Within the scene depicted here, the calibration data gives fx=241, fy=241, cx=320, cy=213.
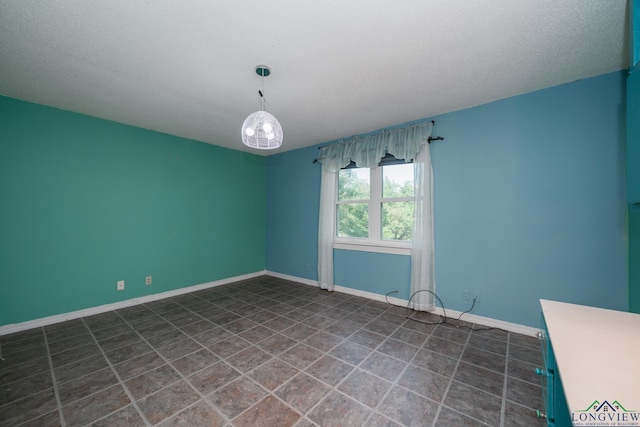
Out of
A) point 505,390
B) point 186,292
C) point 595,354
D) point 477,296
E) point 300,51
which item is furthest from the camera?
point 186,292

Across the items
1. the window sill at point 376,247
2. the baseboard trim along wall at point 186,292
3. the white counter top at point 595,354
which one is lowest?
the baseboard trim along wall at point 186,292

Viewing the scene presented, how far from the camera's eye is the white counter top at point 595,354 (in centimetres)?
70

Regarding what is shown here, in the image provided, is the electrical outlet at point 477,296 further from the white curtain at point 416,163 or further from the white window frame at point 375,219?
the white window frame at point 375,219

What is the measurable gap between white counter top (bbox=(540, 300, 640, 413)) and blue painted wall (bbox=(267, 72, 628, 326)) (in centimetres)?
119

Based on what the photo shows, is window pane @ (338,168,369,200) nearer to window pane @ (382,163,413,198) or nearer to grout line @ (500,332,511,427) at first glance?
window pane @ (382,163,413,198)

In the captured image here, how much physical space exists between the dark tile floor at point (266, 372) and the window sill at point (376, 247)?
2.55 ft

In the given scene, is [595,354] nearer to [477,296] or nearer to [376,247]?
[477,296]

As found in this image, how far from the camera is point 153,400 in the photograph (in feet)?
5.13

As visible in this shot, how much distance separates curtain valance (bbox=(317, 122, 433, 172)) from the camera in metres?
2.98

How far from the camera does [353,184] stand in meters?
3.79

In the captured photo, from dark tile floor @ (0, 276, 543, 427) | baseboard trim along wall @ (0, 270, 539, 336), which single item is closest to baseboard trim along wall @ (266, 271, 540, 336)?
baseboard trim along wall @ (0, 270, 539, 336)

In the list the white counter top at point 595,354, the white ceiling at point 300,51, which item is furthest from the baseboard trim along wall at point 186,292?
the white ceiling at point 300,51

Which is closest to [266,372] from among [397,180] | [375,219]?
[375,219]

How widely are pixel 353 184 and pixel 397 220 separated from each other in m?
0.90
